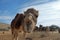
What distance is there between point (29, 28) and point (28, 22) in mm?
369

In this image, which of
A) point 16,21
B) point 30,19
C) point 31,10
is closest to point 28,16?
point 30,19

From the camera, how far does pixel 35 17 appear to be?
11875mm

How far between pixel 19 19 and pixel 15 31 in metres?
1.41

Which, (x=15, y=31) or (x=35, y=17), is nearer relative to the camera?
(x=35, y=17)

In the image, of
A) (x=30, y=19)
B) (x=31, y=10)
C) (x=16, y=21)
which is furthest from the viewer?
(x=16, y=21)

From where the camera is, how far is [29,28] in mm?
10734

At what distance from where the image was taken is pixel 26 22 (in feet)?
34.3

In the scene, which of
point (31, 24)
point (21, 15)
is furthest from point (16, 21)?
point (31, 24)

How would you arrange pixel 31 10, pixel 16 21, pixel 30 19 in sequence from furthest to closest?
pixel 16 21 → pixel 31 10 → pixel 30 19

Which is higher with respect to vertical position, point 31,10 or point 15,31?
point 31,10

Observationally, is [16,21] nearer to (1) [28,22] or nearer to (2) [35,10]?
(2) [35,10]

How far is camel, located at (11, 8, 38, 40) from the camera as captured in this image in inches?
416

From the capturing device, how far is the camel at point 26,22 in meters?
10.6

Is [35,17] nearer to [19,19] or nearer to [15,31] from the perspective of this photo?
[19,19]
